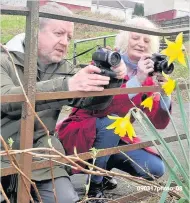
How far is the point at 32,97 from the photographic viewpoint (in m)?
1.88

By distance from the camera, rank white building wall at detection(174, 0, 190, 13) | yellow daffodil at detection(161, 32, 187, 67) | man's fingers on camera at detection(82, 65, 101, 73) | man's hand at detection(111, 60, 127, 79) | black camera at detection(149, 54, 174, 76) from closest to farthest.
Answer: yellow daffodil at detection(161, 32, 187, 67)
man's fingers on camera at detection(82, 65, 101, 73)
man's hand at detection(111, 60, 127, 79)
black camera at detection(149, 54, 174, 76)
white building wall at detection(174, 0, 190, 13)

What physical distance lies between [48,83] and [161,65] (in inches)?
26.8

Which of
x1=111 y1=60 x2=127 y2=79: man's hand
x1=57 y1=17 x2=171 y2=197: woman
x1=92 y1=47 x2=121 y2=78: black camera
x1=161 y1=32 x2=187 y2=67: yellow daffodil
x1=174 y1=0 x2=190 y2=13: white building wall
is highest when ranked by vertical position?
x1=174 y1=0 x2=190 y2=13: white building wall

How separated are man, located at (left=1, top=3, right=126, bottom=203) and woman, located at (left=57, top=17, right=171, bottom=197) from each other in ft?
1.09

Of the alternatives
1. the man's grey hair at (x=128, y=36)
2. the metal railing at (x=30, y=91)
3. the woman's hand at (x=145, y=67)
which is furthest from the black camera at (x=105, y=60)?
the man's grey hair at (x=128, y=36)

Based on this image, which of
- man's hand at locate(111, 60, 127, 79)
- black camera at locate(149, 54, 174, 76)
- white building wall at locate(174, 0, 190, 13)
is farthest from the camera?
white building wall at locate(174, 0, 190, 13)

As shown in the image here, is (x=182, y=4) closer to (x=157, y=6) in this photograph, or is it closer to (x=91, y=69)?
(x=157, y=6)

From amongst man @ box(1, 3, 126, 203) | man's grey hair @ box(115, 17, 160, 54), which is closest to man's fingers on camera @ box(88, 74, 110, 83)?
man @ box(1, 3, 126, 203)

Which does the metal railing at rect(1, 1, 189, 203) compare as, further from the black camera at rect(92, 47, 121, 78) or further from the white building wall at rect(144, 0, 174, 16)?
the white building wall at rect(144, 0, 174, 16)

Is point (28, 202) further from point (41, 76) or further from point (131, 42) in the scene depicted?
point (131, 42)

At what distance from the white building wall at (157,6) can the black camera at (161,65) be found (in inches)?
21.4

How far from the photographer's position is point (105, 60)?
206 centimetres

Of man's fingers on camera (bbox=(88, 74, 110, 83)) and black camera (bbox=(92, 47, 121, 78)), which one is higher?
black camera (bbox=(92, 47, 121, 78))

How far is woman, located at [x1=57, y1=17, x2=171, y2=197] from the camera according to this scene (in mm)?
2546
